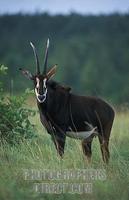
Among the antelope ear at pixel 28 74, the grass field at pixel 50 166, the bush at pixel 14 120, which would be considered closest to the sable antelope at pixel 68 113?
the antelope ear at pixel 28 74

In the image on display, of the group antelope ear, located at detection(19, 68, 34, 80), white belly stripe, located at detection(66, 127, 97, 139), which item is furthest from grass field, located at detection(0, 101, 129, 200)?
antelope ear, located at detection(19, 68, 34, 80)

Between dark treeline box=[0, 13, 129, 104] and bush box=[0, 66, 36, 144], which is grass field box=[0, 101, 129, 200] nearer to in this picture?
bush box=[0, 66, 36, 144]

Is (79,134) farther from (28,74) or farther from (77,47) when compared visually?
(77,47)

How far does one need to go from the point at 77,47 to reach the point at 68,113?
165 feet

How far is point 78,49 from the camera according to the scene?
63094 mm

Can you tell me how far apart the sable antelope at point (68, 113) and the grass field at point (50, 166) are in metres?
0.26

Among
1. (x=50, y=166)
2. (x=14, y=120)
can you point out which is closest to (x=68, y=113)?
(x=14, y=120)

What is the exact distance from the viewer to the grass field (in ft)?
33.8

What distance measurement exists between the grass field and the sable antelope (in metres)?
0.26

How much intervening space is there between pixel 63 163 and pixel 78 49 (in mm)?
51743

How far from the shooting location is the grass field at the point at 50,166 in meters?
10.3

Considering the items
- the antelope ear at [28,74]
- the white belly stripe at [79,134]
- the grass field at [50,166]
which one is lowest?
the grass field at [50,166]

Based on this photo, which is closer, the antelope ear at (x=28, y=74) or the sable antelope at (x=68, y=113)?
the antelope ear at (x=28, y=74)

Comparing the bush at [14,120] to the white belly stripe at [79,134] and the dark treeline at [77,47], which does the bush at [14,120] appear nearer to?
the white belly stripe at [79,134]
